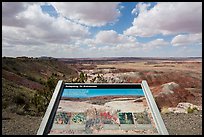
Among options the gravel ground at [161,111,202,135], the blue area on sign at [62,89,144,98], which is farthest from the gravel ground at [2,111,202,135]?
the blue area on sign at [62,89,144,98]

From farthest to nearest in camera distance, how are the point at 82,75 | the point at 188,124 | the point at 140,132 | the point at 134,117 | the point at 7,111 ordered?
the point at 82,75 < the point at 7,111 < the point at 188,124 < the point at 134,117 < the point at 140,132

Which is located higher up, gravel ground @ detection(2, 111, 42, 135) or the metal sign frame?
gravel ground @ detection(2, 111, 42, 135)

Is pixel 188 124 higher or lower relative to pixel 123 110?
higher

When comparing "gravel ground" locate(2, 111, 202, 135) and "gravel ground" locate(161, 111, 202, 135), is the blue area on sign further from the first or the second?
"gravel ground" locate(161, 111, 202, 135)

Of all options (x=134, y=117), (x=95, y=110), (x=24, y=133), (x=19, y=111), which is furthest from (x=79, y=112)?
(x=19, y=111)

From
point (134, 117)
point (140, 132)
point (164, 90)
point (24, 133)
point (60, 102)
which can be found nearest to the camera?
point (140, 132)

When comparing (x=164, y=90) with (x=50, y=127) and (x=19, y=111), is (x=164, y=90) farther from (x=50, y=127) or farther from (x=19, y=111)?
(x=50, y=127)

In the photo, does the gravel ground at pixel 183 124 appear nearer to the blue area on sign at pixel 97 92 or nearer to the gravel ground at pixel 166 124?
the gravel ground at pixel 166 124
